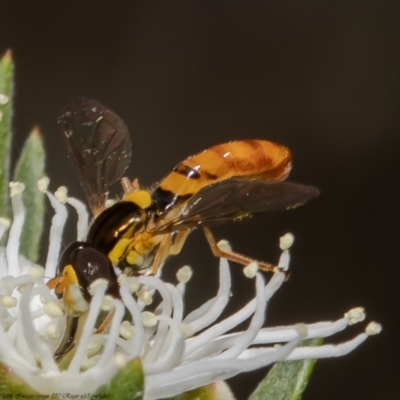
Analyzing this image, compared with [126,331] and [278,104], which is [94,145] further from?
[278,104]

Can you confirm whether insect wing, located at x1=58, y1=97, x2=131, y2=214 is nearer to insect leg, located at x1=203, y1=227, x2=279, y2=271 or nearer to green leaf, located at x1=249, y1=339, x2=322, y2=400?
insect leg, located at x1=203, y1=227, x2=279, y2=271

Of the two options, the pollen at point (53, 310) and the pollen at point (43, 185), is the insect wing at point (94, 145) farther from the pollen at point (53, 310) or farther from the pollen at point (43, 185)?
the pollen at point (53, 310)

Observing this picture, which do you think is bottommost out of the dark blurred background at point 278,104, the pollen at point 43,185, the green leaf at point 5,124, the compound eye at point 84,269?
the dark blurred background at point 278,104

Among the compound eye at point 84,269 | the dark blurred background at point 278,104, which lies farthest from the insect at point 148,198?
the dark blurred background at point 278,104

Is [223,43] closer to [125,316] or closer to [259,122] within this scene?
[259,122]

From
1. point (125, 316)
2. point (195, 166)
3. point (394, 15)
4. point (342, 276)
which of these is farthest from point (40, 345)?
point (394, 15)

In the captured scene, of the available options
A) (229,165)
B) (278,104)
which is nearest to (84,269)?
(229,165)
